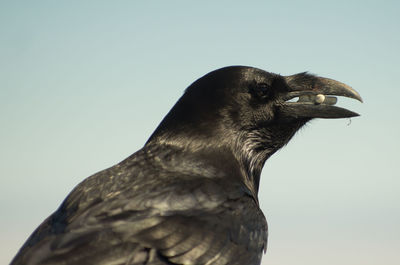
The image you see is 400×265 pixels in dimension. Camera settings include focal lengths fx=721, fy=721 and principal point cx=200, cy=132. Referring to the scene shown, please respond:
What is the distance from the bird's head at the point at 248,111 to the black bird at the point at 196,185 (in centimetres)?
1

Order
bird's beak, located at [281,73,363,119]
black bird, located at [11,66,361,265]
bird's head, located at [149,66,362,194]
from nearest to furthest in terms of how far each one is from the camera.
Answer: black bird, located at [11,66,361,265] → bird's head, located at [149,66,362,194] → bird's beak, located at [281,73,363,119]

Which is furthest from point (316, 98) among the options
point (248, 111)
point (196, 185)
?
point (196, 185)

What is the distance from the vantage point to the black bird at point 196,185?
6379mm

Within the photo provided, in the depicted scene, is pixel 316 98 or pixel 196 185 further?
pixel 316 98

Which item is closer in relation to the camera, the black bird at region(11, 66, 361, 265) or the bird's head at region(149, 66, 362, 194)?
the black bird at region(11, 66, 361, 265)

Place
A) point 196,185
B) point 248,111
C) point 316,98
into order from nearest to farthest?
point 196,185 < point 248,111 < point 316,98

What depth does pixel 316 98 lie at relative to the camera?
850 centimetres

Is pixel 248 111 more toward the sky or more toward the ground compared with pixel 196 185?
more toward the sky

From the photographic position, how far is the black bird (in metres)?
6.38

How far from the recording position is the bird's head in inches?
314

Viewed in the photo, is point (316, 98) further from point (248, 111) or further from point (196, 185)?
point (196, 185)

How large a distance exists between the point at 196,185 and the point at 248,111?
1.35 meters

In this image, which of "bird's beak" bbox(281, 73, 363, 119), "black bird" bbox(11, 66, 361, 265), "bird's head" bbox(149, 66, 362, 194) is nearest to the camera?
"black bird" bbox(11, 66, 361, 265)

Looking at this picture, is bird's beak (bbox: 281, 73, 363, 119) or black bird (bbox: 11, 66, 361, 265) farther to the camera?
bird's beak (bbox: 281, 73, 363, 119)
